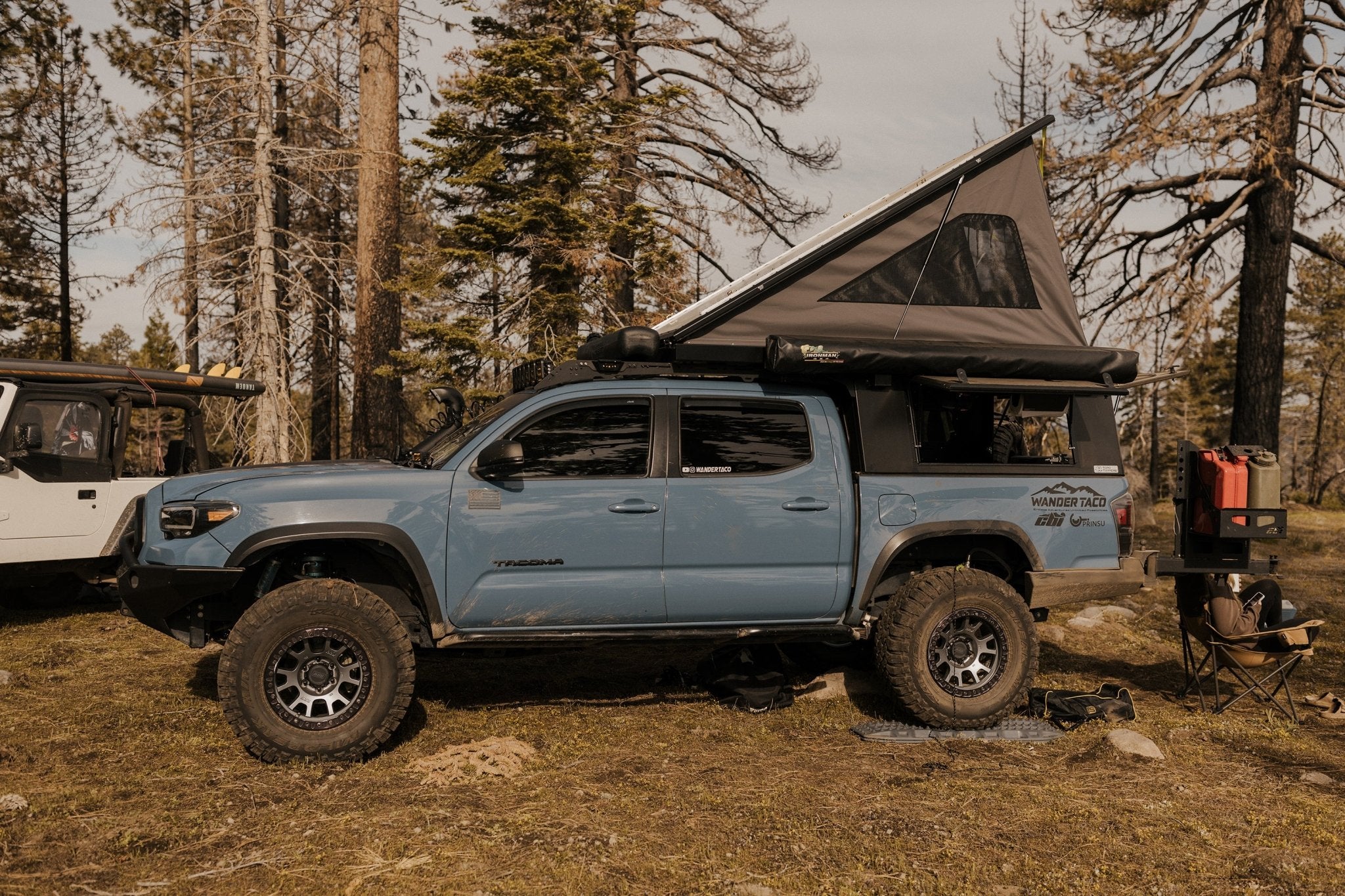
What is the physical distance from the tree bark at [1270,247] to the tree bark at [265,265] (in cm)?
1382

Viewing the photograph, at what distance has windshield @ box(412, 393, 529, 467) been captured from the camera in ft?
18.7

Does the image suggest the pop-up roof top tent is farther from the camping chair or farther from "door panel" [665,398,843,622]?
the camping chair

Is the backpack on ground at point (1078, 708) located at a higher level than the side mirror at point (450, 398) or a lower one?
lower

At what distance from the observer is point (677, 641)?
577cm

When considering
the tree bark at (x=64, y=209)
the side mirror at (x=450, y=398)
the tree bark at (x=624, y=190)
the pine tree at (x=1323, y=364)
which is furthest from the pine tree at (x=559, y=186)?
the pine tree at (x=1323, y=364)

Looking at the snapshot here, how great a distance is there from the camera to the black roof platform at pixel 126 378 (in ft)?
28.1

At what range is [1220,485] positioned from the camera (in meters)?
6.20

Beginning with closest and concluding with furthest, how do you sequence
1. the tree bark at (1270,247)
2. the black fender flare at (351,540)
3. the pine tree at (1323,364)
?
the black fender flare at (351,540) < the tree bark at (1270,247) < the pine tree at (1323,364)

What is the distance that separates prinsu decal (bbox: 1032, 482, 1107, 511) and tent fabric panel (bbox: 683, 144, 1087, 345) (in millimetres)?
994

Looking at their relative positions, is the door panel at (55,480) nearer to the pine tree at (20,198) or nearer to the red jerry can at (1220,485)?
the red jerry can at (1220,485)

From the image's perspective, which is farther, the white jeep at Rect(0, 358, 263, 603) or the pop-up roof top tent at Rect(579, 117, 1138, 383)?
the white jeep at Rect(0, 358, 263, 603)

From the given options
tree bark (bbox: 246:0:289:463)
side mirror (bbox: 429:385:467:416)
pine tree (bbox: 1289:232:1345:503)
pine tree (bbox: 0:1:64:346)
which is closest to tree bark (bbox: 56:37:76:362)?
pine tree (bbox: 0:1:64:346)

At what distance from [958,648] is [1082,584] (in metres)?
0.89

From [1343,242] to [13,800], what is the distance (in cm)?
2605
